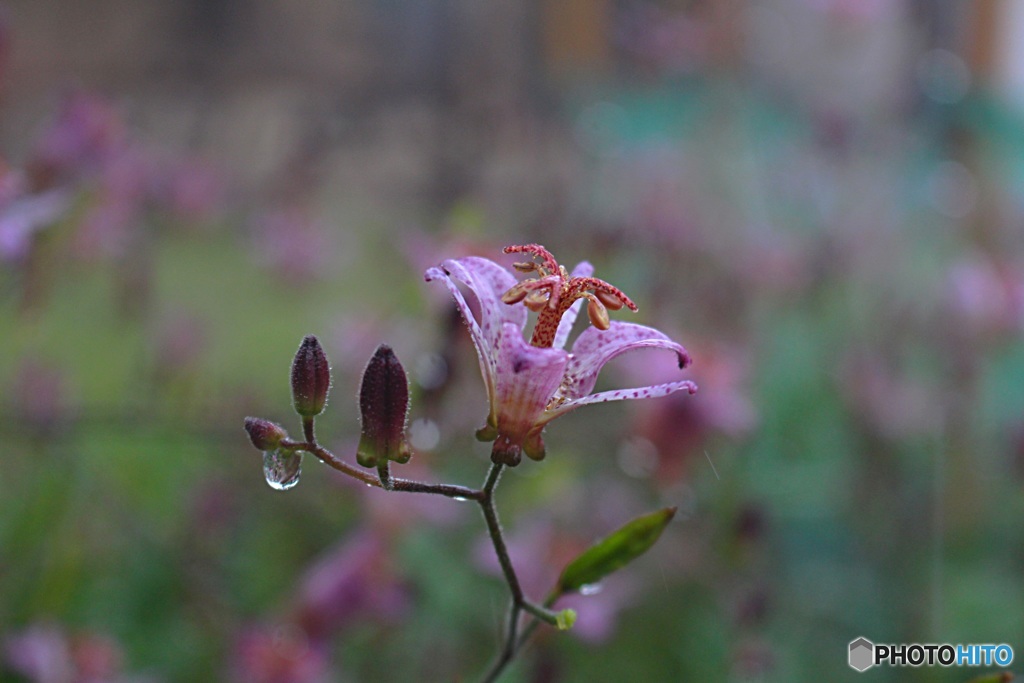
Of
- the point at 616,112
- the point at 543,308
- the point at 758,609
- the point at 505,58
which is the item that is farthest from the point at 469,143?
the point at 543,308

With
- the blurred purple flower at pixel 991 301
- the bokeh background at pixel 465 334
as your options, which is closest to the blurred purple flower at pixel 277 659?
the bokeh background at pixel 465 334

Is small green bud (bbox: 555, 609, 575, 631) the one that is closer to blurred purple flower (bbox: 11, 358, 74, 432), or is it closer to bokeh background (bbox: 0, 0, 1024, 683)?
bokeh background (bbox: 0, 0, 1024, 683)

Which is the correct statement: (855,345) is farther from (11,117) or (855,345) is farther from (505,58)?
(11,117)

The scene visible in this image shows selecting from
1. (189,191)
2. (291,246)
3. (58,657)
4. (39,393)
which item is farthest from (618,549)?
(189,191)

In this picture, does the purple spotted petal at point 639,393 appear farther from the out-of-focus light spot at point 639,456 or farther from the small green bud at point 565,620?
the out-of-focus light spot at point 639,456

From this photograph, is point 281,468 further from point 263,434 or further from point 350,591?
point 350,591
